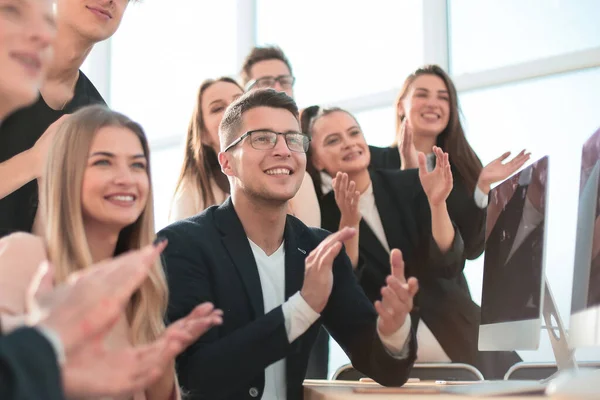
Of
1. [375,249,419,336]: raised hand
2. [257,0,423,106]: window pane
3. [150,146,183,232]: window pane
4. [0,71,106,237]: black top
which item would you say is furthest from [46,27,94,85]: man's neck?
[150,146,183,232]: window pane

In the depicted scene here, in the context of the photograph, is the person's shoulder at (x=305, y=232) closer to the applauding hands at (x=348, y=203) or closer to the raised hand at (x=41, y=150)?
the applauding hands at (x=348, y=203)

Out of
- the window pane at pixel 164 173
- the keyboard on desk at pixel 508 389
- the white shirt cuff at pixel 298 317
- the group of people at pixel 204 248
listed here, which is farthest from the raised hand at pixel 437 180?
the window pane at pixel 164 173

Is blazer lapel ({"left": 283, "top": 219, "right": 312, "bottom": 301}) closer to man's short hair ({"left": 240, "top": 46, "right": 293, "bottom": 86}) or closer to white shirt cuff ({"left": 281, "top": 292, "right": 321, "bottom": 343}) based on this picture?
white shirt cuff ({"left": 281, "top": 292, "right": 321, "bottom": 343})

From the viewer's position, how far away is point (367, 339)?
2115 mm

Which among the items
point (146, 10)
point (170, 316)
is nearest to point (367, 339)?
point (170, 316)

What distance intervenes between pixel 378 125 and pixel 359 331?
8.73ft

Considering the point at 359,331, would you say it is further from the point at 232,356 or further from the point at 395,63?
the point at 395,63

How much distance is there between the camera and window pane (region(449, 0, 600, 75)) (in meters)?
4.05

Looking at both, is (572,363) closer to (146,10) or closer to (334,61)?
(334,61)

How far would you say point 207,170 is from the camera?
10.0ft

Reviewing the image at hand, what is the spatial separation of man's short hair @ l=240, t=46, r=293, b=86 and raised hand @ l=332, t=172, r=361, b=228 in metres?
1.04

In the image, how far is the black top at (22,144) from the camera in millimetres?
2137

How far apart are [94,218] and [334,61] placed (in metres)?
3.34

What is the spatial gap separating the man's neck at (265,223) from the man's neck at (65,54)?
0.69 m
